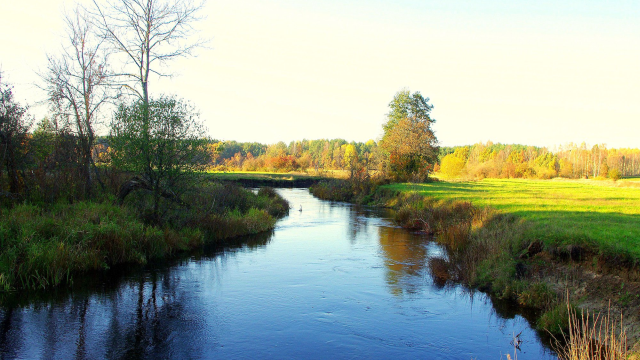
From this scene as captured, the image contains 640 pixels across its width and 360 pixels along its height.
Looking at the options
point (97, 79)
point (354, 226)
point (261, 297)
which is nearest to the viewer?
point (261, 297)

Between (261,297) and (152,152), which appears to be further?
(152,152)

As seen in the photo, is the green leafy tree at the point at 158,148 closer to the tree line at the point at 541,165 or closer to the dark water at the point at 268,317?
the dark water at the point at 268,317

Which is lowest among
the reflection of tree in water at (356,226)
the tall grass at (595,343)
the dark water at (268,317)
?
the dark water at (268,317)

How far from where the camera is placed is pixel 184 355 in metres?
7.91

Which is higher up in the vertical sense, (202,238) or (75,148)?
(75,148)

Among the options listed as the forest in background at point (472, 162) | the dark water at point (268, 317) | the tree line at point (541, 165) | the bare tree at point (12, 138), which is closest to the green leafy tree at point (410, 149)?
the forest in background at point (472, 162)

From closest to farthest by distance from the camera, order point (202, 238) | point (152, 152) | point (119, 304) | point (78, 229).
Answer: point (119, 304) → point (78, 229) → point (152, 152) → point (202, 238)

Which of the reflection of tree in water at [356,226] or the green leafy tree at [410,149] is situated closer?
the reflection of tree in water at [356,226]

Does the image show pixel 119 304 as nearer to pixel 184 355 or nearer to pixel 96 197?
pixel 184 355

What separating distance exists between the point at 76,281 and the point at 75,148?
9761mm

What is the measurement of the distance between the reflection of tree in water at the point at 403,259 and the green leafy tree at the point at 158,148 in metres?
9.48

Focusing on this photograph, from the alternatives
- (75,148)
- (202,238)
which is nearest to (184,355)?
(202,238)

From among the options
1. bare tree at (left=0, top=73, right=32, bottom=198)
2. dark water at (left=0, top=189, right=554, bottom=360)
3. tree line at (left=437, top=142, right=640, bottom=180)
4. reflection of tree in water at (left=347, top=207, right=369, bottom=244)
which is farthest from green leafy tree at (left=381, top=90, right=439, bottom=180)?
bare tree at (left=0, top=73, right=32, bottom=198)

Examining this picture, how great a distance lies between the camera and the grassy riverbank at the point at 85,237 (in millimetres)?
11438
